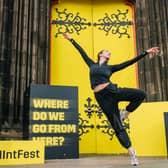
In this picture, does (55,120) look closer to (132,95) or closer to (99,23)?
(132,95)

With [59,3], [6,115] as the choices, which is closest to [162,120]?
[6,115]

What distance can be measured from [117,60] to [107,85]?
12.1ft

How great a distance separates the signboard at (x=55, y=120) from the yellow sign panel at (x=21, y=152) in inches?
25.1

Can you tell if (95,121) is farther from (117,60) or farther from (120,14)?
(120,14)

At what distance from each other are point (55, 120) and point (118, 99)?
1.77 m

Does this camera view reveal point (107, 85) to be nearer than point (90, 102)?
Yes

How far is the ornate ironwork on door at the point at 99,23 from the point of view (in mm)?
6859

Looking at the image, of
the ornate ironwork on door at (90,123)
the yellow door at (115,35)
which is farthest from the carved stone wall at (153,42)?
the ornate ironwork on door at (90,123)

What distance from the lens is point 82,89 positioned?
256 inches

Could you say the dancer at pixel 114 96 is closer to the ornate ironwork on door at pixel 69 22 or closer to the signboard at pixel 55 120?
the signboard at pixel 55 120

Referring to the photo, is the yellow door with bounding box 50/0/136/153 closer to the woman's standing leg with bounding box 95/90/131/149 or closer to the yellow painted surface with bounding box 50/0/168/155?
the yellow painted surface with bounding box 50/0/168/155

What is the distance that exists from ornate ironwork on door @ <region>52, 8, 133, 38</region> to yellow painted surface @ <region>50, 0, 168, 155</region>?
0.05 metres

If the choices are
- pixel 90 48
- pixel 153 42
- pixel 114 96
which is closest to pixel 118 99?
pixel 114 96

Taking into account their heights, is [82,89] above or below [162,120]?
above
